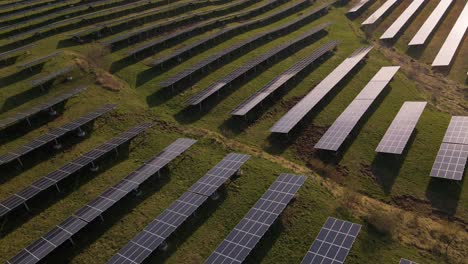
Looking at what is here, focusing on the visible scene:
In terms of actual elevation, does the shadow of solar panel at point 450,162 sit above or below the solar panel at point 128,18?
below

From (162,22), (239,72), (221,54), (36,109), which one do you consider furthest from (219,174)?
(162,22)

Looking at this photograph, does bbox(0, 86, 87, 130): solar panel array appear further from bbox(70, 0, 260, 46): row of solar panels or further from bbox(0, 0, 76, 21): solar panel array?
bbox(0, 0, 76, 21): solar panel array

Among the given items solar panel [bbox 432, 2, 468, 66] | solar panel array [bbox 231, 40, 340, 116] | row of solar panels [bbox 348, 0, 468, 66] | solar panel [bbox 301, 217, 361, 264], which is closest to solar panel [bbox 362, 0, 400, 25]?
row of solar panels [bbox 348, 0, 468, 66]

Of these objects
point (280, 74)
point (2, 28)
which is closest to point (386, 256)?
point (280, 74)

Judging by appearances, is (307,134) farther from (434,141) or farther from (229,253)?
(229,253)

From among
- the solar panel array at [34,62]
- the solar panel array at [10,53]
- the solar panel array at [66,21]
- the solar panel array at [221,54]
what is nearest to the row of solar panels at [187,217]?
the solar panel array at [221,54]

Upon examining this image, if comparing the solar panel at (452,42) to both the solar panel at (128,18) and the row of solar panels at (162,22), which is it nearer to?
the row of solar panels at (162,22)
